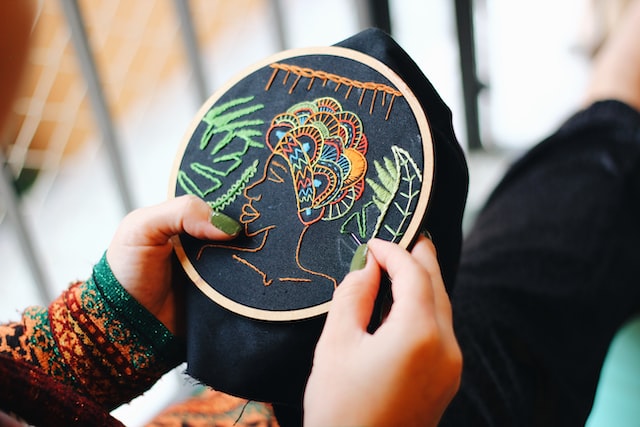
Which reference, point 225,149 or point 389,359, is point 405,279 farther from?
point 225,149

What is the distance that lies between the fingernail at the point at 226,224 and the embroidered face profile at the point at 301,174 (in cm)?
1

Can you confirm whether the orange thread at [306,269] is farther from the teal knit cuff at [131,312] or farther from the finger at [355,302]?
the teal knit cuff at [131,312]

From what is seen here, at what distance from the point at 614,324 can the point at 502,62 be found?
0.99m

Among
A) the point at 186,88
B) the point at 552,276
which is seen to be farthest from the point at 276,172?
the point at 186,88

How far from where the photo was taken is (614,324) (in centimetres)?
80

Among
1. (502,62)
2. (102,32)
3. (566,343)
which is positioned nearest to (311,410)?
(566,343)

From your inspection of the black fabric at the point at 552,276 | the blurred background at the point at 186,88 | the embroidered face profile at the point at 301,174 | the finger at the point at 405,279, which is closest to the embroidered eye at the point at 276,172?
the embroidered face profile at the point at 301,174

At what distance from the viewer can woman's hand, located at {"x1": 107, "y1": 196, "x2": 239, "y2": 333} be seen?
0.52 m

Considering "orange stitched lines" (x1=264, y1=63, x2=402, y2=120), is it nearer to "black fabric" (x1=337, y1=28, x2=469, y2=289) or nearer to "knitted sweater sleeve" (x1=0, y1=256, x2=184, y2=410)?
"black fabric" (x1=337, y1=28, x2=469, y2=289)

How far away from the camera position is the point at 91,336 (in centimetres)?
56

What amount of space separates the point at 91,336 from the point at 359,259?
10.0 inches

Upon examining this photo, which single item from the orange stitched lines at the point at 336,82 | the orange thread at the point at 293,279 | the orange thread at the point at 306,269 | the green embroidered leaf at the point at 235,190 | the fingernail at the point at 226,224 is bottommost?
the orange thread at the point at 293,279

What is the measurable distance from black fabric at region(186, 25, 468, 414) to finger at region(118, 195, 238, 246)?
5 cm

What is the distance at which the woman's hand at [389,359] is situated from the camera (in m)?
0.40
